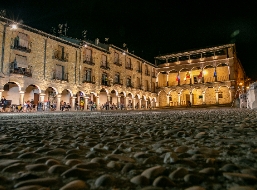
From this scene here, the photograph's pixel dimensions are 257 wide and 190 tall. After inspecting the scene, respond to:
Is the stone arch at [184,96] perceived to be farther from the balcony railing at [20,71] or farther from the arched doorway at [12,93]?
the arched doorway at [12,93]

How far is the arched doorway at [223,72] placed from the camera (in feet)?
103

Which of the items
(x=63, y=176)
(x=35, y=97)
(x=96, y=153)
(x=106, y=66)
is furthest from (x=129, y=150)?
(x=106, y=66)

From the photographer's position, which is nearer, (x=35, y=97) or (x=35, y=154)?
(x=35, y=154)

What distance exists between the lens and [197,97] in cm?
3344

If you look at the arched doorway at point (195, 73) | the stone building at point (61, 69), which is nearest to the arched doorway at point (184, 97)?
the arched doorway at point (195, 73)

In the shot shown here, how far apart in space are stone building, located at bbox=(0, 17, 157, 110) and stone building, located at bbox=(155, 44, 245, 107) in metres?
6.20

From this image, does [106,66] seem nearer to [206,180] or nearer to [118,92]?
[118,92]

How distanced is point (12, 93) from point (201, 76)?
27112 mm

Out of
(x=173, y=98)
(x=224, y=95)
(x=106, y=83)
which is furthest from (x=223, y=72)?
(x=106, y=83)

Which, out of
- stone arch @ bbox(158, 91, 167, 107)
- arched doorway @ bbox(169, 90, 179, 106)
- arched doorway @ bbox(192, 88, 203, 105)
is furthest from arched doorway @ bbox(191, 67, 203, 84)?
stone arch @ bbox(158, 91, 167, 107)

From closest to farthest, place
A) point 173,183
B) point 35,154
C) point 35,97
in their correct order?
point 173,183, point 35,154, point 35,97

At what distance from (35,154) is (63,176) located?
69cm

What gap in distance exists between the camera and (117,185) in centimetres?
95

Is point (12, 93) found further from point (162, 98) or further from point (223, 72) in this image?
point (223, 72)
